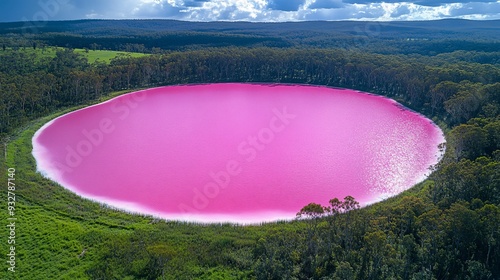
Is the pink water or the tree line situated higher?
the tree line

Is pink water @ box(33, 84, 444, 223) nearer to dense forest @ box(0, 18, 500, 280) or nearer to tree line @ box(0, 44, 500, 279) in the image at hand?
dense forest @ box(0, 18, 500, 280)

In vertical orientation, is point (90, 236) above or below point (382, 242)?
below

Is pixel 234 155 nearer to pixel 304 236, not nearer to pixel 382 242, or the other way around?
pixel 304 236

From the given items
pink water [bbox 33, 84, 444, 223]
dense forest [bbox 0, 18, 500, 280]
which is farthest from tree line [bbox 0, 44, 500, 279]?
pink water [bbox 33, 84, 444, 223]

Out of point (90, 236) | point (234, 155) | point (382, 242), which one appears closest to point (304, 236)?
point (382, 242)

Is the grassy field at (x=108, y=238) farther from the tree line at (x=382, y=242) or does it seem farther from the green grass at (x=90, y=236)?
the tree line at (x=382, y=242)

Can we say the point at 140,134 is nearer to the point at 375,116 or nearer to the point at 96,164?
the point at 96,164

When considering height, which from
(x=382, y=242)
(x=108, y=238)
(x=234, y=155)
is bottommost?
(x=234, y=155)

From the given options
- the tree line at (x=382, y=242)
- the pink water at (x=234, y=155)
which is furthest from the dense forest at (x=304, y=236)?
the pink water at (x=234, y=155)

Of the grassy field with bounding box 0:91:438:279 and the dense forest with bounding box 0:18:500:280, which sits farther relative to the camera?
the grassy field with bounding box 0:91:438:279

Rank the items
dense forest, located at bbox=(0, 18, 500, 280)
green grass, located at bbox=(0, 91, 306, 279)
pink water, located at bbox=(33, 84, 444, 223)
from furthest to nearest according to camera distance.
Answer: pink water, located at bbox=(33, 84, 444, 223) → green grass, located at bbox=(0, 91, 306, 279) → dense forest, located at bbox=(0, 18, 500, 280)
